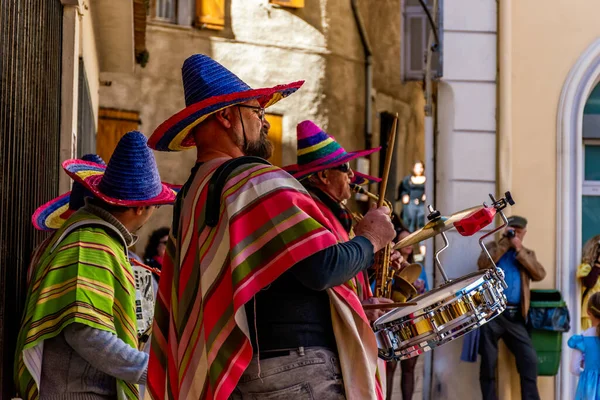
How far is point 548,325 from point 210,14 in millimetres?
10999

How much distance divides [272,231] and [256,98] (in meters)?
0.62

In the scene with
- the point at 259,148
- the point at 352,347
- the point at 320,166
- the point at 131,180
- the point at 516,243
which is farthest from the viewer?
the point at 516,243

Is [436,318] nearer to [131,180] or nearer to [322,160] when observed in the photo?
[131,180]

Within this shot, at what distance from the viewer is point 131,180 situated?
490 cm

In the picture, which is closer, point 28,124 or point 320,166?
point 28,124

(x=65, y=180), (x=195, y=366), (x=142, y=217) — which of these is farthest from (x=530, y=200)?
(x=195, y=366)

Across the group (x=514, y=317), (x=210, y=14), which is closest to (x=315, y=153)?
(x=514, y=317)

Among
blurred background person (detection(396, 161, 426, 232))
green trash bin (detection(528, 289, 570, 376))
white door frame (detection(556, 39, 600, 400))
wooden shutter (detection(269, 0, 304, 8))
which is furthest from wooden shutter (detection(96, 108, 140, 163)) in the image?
green trash bin (detection(528, 289, 570, 376))

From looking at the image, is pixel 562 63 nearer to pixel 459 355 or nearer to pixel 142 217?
pixel 459 355

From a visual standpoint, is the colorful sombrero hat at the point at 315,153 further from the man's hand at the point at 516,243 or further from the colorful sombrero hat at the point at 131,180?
the man's hand at the point at 516,243

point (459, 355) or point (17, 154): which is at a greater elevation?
point (17, 154)

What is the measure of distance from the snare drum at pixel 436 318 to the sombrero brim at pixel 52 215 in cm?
173

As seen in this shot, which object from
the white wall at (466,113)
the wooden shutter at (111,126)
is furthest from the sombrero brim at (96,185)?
the wooden shutter at (111,126)

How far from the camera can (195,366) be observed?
377 cm
